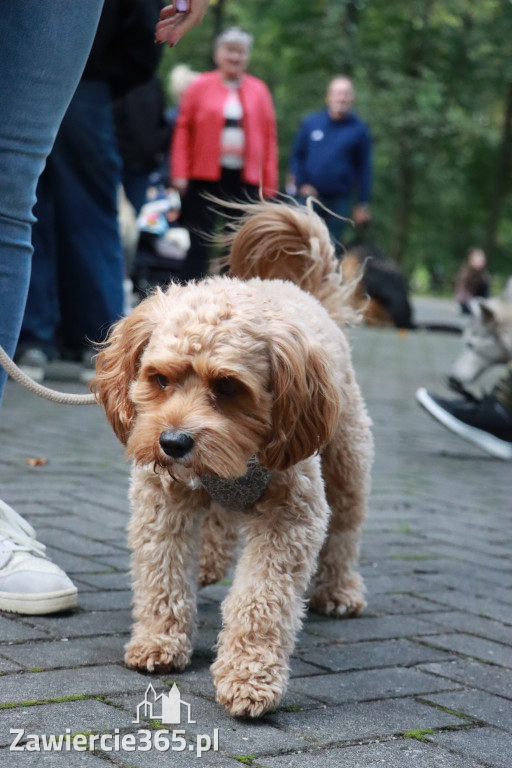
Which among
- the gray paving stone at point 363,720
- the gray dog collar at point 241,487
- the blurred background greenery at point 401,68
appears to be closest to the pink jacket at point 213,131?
the gray dog collar at point 241,487

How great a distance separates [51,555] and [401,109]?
27807 millimetres

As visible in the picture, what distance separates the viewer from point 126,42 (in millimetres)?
6477

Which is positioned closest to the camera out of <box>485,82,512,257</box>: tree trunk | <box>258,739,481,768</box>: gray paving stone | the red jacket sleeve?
<box>258,739,481,768</box>: gray paving stone

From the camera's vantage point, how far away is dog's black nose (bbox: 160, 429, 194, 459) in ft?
8.47

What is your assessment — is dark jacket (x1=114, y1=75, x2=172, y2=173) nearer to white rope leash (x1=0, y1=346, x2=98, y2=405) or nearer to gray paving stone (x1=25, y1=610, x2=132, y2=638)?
white rope leash (x1=0, y1=346, x2=98, y2=405)

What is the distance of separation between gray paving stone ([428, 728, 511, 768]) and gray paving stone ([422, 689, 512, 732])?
8 centimetres

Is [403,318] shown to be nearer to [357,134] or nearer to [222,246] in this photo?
[357,134]

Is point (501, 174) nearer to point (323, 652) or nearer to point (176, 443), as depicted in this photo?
point (323, 652)

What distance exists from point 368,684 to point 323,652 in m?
0.29

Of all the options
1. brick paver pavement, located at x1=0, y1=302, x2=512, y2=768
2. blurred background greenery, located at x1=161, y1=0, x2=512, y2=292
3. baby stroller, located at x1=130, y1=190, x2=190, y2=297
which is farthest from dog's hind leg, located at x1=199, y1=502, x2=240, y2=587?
blurred background greenery, located at x1=161, y1=0, x2=512, y2=292

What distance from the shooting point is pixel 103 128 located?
7.08 meters

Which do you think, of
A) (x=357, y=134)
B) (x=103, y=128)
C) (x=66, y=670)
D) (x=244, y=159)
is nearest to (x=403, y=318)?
(x=357, y=134)

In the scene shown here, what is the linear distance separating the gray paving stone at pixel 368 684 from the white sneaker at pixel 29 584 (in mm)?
709

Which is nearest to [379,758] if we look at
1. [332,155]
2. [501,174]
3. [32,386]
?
[32,386]
